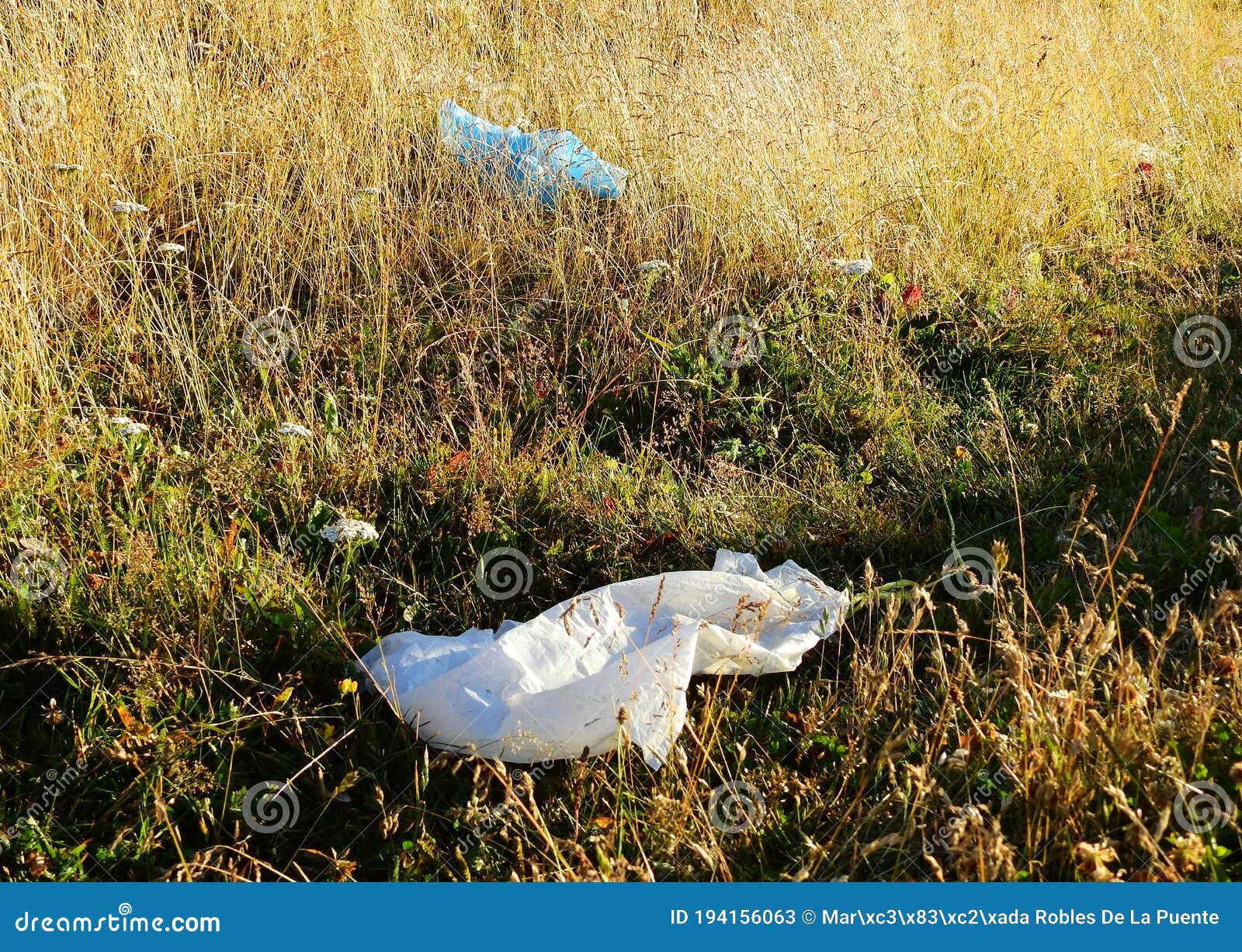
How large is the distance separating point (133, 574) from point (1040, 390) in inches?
113

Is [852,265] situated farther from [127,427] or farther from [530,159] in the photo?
[127,427]

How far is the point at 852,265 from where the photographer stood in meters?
3.65

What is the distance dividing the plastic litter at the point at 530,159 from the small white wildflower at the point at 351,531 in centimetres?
187

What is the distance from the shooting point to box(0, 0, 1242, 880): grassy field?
1973 mm

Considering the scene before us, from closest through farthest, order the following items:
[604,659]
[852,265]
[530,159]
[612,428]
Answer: [604,659], [612,428], [852,265], [530,159]

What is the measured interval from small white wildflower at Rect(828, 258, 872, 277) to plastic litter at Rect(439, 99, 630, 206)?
0.92 metres

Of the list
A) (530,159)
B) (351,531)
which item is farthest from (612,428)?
(530,159)

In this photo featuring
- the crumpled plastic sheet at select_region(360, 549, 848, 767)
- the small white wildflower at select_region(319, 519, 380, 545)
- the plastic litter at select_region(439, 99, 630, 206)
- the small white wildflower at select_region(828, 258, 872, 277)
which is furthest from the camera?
the plastic litter at select_region(439, 99, 630, 206)

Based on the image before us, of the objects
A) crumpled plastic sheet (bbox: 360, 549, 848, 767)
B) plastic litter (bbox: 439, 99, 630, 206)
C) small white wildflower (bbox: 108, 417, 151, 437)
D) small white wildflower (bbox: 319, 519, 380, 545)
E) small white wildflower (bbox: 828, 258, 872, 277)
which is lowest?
crumpled plastic sheet (bbox: 360, 549, 848, 767)

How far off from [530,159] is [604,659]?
94.0 inches

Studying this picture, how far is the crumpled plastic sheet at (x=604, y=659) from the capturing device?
2131 mm

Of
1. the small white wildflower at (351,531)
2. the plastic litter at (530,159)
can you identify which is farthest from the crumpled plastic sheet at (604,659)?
the plastic litter at (530,159)

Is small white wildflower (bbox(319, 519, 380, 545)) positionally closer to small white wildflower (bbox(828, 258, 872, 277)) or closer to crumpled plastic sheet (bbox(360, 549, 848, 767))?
crumpled plastic sheet (bbox(360, 549, 848, 767))

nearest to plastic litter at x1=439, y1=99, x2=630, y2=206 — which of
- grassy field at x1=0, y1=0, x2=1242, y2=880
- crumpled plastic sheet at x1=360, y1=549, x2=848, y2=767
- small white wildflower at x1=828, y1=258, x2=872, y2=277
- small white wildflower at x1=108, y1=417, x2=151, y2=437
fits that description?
grassy field at x1=0, y1=0, x2=1242, y2=880
